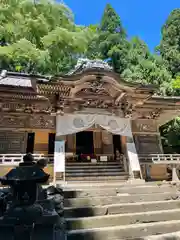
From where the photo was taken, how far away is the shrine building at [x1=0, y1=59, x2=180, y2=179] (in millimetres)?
6645

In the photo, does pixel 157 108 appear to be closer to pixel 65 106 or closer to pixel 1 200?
pixel 65 106

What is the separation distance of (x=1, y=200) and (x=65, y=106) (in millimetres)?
4369

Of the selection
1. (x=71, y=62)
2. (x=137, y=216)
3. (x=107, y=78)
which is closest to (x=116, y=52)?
(x=71, y=62)

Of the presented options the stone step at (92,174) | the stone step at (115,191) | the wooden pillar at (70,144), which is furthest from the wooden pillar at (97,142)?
the stone step at (115,191)

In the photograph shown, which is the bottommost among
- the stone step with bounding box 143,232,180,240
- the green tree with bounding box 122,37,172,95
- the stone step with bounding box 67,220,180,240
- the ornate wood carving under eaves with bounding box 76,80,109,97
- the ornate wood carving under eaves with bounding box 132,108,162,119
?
the stone step with bounding box 143,232,180,240

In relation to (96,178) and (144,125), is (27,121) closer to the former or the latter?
(96,178)

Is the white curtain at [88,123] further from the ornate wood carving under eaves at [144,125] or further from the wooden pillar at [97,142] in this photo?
the wooden pillar at [97,142]

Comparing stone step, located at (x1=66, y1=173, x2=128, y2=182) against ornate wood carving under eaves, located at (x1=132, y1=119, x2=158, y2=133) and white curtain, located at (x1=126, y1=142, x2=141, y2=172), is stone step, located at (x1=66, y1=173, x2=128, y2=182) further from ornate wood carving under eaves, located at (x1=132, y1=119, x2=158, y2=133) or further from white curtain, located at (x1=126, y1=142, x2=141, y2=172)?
ornate wood carving under eaves, located at (x1=132, y1=119, x2=158, y2=133)

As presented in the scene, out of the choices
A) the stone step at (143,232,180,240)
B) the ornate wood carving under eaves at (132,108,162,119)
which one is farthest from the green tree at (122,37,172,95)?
the stone step at (143,232,180,240)

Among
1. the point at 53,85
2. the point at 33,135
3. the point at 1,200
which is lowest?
the point at 1,200

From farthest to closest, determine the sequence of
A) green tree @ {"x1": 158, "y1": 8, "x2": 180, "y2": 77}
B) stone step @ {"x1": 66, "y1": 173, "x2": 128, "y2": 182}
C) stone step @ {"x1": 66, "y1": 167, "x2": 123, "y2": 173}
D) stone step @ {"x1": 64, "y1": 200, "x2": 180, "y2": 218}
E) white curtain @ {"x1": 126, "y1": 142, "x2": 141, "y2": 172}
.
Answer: green tree @ {"x1": 158, "y1": 8, "x2": 180, "y2": 77} → stone step @ {"x1": 66, "y1": 167, "x2": 123, "y2": 173} → stone step @ {"x1": 66, "y1": 173, "x2": 128, "y2": 182} → white curtain @ {"x1": 126, "y1": 142, "x2": 141, "y2": 172} → stone step @ {"x1": 64, "y1": 200, "x2": 180, "y2": 218}

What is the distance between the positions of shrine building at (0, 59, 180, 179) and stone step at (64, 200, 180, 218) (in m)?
2.36

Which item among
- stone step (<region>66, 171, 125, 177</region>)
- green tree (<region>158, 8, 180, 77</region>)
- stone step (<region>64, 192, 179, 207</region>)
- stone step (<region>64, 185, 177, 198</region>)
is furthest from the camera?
green tree (<region>158, 8, 180, 77</region>)

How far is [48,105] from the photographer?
7621 mm
